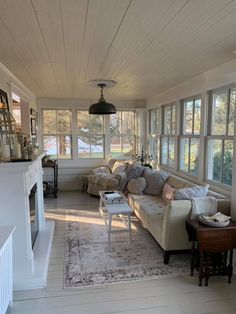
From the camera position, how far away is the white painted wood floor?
218 cm

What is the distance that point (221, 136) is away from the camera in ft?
11.3

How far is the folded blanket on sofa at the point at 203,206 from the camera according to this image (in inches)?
112

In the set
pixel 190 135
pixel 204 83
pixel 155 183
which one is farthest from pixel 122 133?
pixel 204 83

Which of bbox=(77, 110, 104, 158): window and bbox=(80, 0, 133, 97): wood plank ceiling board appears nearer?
bbox=(80, 0, 133, 97): wood plank ceiling board

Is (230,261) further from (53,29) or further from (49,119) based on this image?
(49,119)

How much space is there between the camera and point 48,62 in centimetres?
304

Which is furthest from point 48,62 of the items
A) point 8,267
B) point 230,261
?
point 230,261

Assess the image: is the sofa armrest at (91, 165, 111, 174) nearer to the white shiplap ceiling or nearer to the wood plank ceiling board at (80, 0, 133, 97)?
the white shiplap ceiling

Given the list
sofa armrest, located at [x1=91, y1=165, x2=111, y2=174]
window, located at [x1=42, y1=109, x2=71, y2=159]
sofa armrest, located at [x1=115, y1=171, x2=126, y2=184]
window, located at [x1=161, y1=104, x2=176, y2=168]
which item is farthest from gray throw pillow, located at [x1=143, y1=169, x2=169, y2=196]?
window, located at [x1=42, y1=109, x2=71, y2=159]

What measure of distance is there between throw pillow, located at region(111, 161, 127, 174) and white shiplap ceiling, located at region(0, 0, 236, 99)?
2.75 meters

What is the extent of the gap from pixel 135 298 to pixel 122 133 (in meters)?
5.20

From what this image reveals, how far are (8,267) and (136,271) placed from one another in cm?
138

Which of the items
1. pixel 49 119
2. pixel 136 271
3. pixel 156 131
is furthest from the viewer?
pixel 49 119

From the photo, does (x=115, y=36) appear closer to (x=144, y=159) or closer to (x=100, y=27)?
(x=100, y=27)
